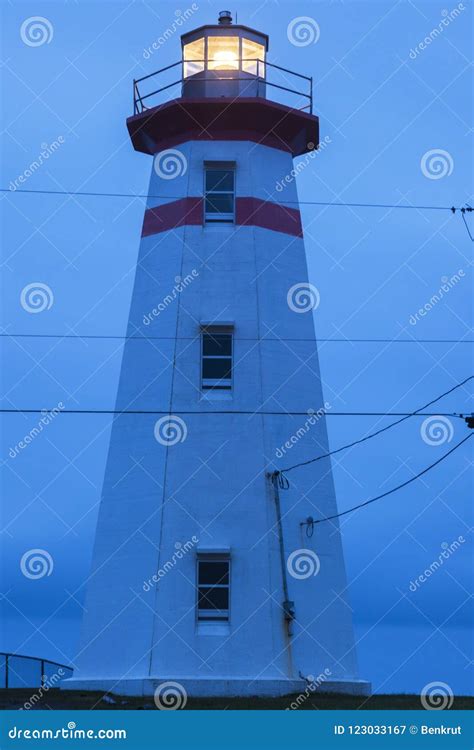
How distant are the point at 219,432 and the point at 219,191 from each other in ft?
17.2

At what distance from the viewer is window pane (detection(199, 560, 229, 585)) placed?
29062 millimetres

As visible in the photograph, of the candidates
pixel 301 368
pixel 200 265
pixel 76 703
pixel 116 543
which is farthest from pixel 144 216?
pixel 76 703

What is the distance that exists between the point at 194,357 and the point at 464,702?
8541mm

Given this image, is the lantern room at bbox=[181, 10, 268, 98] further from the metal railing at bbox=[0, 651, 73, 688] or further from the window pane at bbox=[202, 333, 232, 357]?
the metal railing at bbox=[0, 651, 73, 688]

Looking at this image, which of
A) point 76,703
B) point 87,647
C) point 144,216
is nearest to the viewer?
point 76,703

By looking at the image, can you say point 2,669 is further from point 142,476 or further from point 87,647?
point 142,476

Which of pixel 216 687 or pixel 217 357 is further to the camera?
pixel 217 357

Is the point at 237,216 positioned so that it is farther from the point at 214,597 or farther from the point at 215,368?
the point at 214,597

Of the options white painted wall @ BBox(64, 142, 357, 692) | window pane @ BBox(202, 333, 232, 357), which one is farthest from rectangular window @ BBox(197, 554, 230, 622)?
window pane @ BBox(202, 333, 232, 357)

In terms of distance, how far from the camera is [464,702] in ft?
89.5

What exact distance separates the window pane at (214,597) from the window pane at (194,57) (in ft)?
36.3

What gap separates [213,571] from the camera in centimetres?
2912

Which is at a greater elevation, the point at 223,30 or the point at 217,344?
the point at 223,30

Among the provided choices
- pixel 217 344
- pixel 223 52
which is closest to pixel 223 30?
pixel 223 52
